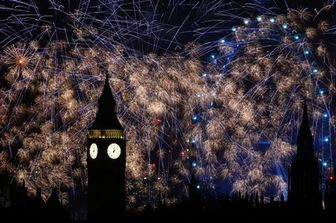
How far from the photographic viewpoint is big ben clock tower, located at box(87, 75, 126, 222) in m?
45.4

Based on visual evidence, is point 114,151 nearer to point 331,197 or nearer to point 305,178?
point 305,178

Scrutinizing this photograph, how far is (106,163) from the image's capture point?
149ft

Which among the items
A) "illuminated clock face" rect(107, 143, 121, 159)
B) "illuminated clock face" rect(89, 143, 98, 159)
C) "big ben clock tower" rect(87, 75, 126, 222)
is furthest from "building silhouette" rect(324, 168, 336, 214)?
"illuminated clock face" rect(89, 143, 98, 159)

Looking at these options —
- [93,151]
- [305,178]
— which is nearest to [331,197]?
[305,178]

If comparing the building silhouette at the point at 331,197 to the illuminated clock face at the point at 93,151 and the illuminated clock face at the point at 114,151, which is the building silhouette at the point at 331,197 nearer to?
the illuminated clock face at the point at 114,151

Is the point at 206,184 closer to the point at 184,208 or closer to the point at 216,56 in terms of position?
the point at 184,208

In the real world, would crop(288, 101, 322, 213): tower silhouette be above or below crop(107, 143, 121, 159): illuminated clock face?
below

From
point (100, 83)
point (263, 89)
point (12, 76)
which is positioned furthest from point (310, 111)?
point (12, 76)

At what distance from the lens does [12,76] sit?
131 feet

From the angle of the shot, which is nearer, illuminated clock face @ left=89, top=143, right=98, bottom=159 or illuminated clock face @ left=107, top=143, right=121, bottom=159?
illuminated clock face @ left=89, top=143, right=98, bottom=159

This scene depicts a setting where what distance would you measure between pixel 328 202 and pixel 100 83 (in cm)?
1860

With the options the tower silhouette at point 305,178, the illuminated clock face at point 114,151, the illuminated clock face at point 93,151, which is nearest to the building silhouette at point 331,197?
the tower silhouette at point 305,178

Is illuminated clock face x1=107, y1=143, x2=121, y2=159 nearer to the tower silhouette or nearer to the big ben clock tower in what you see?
the big ben clock tower

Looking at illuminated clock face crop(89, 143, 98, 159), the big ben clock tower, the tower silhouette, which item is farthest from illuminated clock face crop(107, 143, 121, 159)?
the tower silhouette
